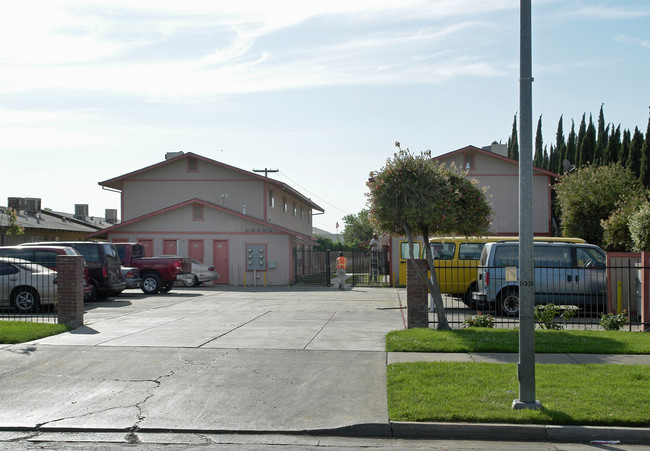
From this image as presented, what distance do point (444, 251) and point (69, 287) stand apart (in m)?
12.2

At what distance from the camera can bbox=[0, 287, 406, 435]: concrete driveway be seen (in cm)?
736

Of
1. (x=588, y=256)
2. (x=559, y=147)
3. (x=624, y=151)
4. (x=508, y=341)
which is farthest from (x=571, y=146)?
A: (x=508, y=341)

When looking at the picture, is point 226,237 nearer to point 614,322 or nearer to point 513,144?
point 614,322

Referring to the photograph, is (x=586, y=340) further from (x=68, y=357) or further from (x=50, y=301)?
(x=50, y=301)

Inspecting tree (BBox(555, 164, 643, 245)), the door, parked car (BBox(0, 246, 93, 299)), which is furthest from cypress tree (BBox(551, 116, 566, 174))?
parked car (BBox(0, 246, 93, 299))

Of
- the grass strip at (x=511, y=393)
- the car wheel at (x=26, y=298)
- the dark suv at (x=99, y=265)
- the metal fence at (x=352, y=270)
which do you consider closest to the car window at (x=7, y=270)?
the car wheel at (x=26, y=298)

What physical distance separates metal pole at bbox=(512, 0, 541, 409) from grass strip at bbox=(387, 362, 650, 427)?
355mm

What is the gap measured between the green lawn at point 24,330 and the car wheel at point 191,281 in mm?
15311

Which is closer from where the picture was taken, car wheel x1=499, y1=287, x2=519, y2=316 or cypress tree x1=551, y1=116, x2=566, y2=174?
car wheel x1=499, y1=287, x2=519, y2=316

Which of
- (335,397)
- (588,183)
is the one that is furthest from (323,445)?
(588,183)

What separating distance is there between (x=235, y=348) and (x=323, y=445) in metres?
4.96

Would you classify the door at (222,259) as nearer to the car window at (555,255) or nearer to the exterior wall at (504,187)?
the exterior wall at (504,187)

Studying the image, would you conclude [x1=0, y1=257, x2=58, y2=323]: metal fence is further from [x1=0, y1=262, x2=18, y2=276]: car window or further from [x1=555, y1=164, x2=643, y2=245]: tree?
[x1=555, y1=164, x2=643, y2=245]: tree

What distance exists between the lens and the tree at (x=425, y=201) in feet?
42.0
